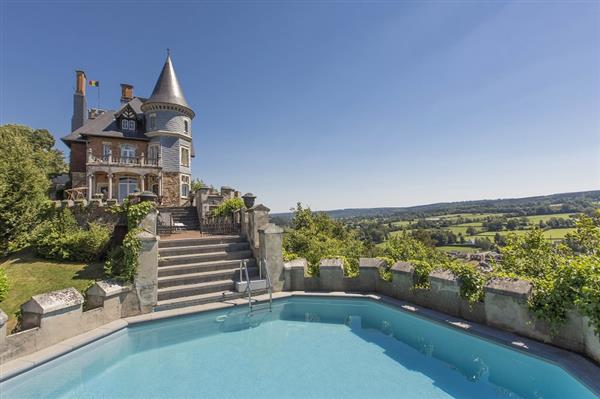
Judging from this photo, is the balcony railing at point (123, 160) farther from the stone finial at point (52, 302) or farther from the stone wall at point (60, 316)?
the stone finial at point (52, 302)

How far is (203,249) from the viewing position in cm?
887

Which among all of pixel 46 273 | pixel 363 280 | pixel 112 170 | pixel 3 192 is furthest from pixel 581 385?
pixel 112 170

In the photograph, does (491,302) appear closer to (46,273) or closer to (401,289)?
(401,289)

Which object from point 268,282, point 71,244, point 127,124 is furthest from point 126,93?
point 268,282

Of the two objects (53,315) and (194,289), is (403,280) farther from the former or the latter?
(53,315)

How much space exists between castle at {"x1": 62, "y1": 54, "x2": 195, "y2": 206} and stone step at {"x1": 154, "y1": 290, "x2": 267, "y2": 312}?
19.5m

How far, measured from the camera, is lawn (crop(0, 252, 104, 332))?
843 cm

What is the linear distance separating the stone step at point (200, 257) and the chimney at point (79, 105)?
89.2 ft

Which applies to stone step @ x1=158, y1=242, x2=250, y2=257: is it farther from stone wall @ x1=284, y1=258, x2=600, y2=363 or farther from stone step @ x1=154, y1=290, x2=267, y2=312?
stone wall @ x1=284, y1=258, x2=600, y2=363

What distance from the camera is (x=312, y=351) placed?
5234mm

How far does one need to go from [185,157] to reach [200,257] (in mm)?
20253

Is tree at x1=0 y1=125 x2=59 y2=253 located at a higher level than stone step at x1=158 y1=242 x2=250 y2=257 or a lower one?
higher

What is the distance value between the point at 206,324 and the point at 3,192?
1277 cm

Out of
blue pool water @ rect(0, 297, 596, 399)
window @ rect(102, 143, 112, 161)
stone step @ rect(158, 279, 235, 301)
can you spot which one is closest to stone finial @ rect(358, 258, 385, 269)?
blue pool water @ rect(0, 297, 596, 399)
